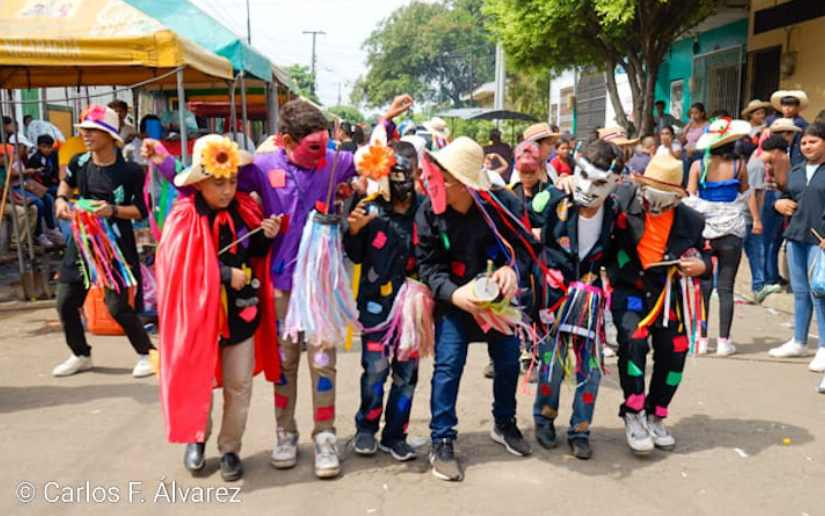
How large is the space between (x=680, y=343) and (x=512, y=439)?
1.05m

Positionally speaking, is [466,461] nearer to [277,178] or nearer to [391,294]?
[391,294]

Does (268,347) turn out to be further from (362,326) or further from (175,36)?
(175,36)

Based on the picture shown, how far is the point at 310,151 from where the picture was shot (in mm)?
3666

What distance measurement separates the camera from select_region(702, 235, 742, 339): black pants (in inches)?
237

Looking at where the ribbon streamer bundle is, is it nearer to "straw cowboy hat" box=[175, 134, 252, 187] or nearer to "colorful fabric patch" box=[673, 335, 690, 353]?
"straw cowboy hat" box=[175, 134, 252, 187]

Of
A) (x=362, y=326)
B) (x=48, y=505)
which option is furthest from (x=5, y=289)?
(x=362, y=326)

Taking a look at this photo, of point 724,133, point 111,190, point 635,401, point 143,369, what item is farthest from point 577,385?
point 111,190

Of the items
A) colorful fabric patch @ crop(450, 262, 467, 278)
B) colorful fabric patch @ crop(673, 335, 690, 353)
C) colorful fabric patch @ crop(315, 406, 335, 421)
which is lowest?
colorful fabric patch @ crop(315, 406, 335, 421)

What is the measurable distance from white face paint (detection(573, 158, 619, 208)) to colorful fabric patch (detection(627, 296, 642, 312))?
567mm

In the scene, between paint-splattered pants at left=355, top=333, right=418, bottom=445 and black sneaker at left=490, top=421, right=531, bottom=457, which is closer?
paint-splattered pants at left=355, top=333, right=418, bottom=445

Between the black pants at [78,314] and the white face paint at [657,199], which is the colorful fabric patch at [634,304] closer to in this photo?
the white face paint at [657,199]

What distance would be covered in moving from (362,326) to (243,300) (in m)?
0.62

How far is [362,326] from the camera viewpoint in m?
3.83

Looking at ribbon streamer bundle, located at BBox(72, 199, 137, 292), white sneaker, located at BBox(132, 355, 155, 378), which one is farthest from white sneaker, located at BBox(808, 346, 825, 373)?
ribbon streamer bundle, located at BBox(72, 199, 137, 292)
